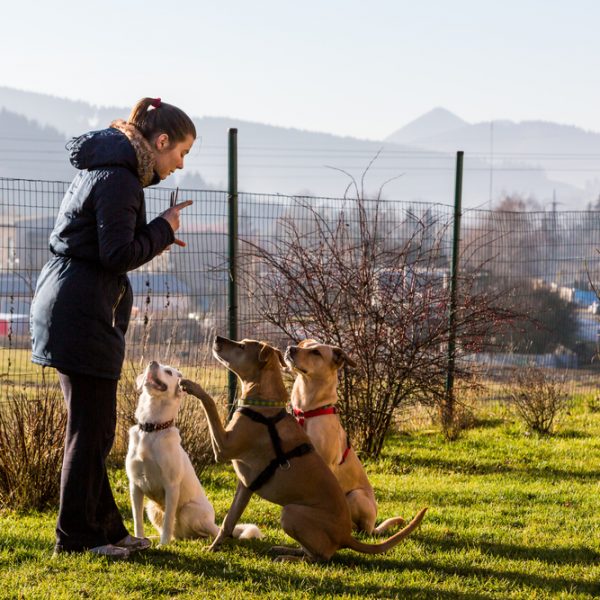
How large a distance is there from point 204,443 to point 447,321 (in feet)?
8.93

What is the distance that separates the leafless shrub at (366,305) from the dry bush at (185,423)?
4.11 ft

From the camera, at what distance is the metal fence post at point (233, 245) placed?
374 inches

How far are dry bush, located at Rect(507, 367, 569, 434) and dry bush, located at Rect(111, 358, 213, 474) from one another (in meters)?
4.18

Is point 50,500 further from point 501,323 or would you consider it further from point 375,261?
point 501,323

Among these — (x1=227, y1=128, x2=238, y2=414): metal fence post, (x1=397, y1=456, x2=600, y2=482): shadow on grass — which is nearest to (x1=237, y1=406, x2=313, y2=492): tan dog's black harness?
(x1=397, y1=456, x2=600, y2=482): shadow on grass

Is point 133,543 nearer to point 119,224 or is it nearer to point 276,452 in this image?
point 276,452

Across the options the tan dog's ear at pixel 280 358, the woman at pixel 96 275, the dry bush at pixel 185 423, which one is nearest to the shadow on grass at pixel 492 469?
the dry bush at pixel 185 423

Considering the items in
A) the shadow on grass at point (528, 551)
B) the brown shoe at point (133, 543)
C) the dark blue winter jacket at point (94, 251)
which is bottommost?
the shadow on grass at point (528, 551)

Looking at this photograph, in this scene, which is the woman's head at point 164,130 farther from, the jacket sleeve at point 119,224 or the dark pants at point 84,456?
the dark pants at point 84,456

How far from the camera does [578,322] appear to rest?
51.1ft

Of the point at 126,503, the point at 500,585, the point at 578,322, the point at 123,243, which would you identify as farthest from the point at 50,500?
the point at 578,322

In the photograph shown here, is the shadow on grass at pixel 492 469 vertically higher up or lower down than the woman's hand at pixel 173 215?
lower down

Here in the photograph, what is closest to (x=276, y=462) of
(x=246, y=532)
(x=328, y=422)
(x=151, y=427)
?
(x=246, y=532)

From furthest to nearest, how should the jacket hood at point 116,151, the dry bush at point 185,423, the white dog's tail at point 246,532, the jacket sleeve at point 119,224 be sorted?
1. the dry bush at point 185,423
2. the white dog's tail at point 246,532
3. the jacket hood at point 116,151
4. the jacket sleeve at point 119,224
